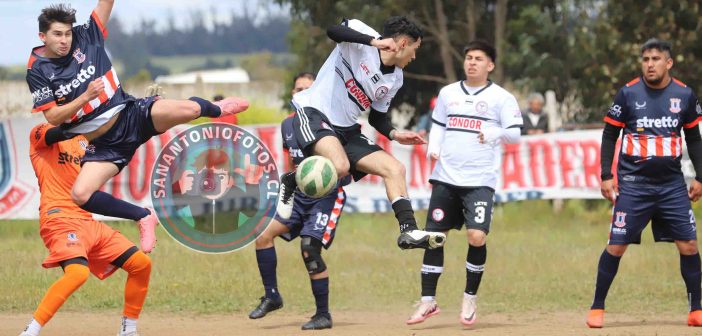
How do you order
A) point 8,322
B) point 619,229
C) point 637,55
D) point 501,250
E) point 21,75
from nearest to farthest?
point 619,229 → point 8,322 → point 501,250 → point 637,55 → point 21,75

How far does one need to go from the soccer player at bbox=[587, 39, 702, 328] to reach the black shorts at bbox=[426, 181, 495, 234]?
1045 mm

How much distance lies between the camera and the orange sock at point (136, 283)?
9.60 metres

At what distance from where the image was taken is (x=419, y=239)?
932 cm

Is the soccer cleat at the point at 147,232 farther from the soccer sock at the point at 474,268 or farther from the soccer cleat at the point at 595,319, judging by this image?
the soccer cleat at the point at 595,319

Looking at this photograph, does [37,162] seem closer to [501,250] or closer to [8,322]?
[8,322]

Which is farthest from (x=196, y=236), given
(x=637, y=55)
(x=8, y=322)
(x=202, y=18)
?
(x=202, y=18)

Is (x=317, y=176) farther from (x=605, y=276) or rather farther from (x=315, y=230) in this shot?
(x=605, y=276)

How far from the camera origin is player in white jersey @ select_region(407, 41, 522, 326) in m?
10.4

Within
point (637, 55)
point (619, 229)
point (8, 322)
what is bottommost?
point (8, 322)

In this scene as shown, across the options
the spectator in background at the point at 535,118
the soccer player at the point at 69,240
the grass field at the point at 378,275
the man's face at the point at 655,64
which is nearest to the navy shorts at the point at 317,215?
the soccer player at the point at 69,240

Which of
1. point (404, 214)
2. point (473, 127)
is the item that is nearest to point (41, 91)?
point (404, 214)

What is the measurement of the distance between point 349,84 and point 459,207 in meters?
1.71

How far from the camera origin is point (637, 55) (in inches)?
793

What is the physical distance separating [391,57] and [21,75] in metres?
27.8
